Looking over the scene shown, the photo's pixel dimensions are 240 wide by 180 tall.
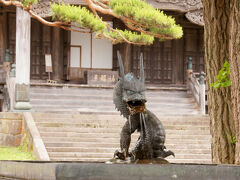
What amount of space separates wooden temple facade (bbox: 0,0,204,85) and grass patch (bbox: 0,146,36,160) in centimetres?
667

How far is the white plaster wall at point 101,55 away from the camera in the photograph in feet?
66.5

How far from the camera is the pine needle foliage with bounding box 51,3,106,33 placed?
1108cm

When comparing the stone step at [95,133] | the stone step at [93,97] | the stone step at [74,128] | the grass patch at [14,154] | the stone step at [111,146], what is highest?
the stone step at [93,97]

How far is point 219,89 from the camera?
5762 mm

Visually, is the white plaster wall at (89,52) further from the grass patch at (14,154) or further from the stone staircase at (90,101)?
the grass patch at (14,154)

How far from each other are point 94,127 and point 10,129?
2.16m

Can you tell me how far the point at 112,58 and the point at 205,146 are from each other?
29.0ft

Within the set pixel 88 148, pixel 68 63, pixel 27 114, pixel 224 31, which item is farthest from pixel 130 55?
pixel 224 31

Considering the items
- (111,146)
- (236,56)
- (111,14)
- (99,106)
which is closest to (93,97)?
(99,106)

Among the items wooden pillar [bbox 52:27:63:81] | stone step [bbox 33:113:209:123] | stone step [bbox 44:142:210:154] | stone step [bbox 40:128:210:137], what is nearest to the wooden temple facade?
wooden pillar [bbox 52:27:63:81]

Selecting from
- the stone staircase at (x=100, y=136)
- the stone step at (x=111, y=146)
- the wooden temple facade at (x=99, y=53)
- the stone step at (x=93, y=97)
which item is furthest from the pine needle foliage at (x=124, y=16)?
the wooden temple facade at (x=99, y=53)

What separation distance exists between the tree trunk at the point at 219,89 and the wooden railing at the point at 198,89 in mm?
10803

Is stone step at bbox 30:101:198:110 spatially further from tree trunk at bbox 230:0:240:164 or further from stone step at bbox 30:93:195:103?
tree trunk at bbox 230:0:240:164

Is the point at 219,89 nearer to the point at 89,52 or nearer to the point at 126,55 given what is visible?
the point at 126,55
